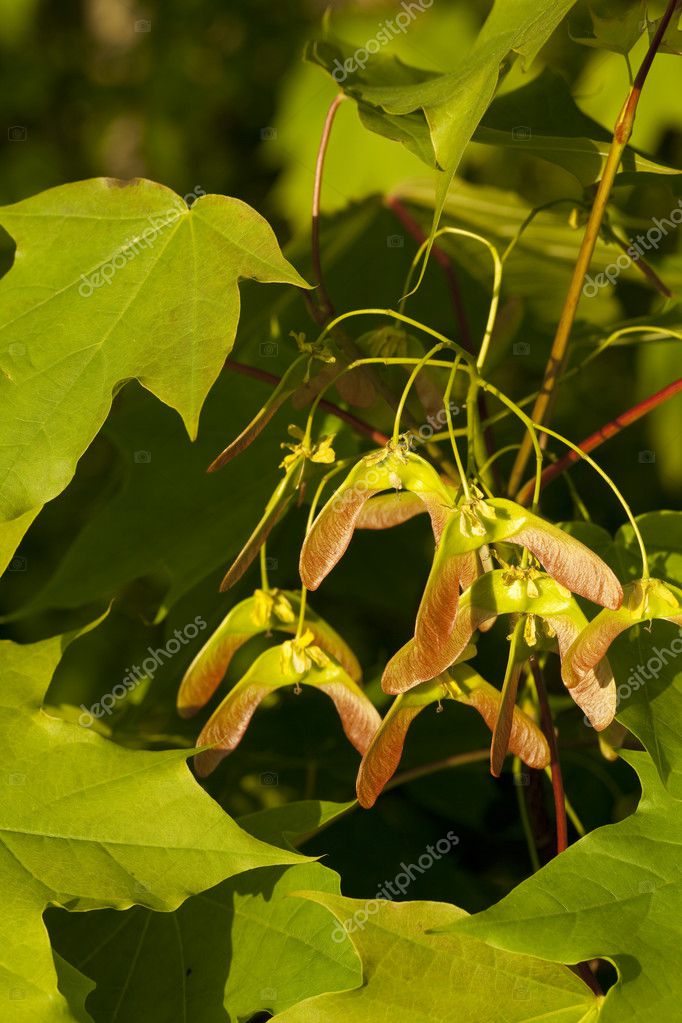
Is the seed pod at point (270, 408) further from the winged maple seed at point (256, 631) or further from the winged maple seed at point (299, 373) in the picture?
the winged maple seed at point (256, 631)

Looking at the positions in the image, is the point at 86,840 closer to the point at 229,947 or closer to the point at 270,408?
the point at 229,947

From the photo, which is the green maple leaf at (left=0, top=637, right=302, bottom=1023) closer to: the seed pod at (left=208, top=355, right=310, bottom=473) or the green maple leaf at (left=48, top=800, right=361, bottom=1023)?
the green maple leaf at (left=48, top=800, right=361, bottom=1023)

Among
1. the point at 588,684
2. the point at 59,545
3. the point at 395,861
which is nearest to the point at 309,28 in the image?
the point at 59,545

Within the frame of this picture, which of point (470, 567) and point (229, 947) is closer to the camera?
point (470, 567)

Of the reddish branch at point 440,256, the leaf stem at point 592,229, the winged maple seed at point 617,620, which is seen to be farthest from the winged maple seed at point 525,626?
the reddish branch at point 440,256


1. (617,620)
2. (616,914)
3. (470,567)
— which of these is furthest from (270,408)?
(616,914)

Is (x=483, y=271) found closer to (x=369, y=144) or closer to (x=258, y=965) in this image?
(x=369, y=144)
